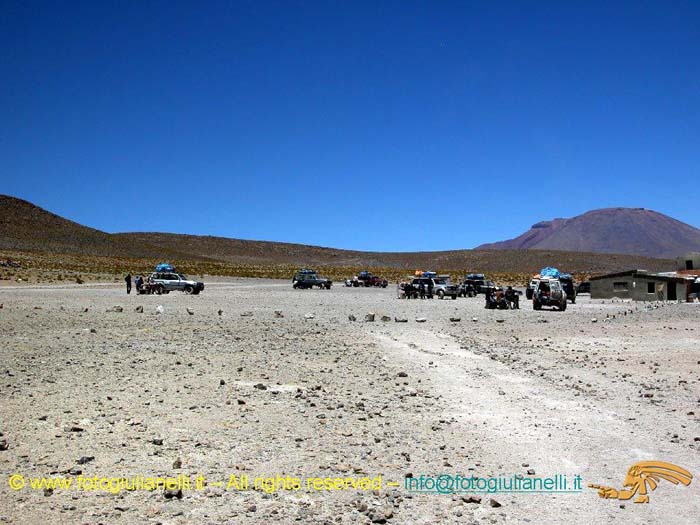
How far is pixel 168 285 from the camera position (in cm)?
5184

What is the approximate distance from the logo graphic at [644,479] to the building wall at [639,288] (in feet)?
172

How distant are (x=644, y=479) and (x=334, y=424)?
385cm

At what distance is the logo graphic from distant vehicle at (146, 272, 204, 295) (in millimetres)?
44900

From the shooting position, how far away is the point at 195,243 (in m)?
197

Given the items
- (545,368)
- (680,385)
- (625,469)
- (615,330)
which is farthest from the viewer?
(615,330)

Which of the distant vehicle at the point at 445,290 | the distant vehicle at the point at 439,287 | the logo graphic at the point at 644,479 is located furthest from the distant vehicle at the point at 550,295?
the logo graphic at the point at 644,479

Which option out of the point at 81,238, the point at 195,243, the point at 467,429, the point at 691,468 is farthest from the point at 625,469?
the point at 195,243

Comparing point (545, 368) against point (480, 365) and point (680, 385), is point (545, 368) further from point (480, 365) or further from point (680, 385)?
point (680, 385)

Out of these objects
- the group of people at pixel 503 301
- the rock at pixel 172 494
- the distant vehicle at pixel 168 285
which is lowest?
the rock at pixel 172 494

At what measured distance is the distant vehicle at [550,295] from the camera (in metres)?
36.7

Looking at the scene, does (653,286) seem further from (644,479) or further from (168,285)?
(644,479)

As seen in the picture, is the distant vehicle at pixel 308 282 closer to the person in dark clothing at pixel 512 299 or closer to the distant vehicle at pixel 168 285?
the distant vehicle at pixel 168 285

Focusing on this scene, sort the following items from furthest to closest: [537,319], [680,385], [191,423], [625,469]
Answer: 1. [537,319]
2. [680,385]
3. [191,423]
4. [625,469]

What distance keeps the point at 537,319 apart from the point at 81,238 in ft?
487
